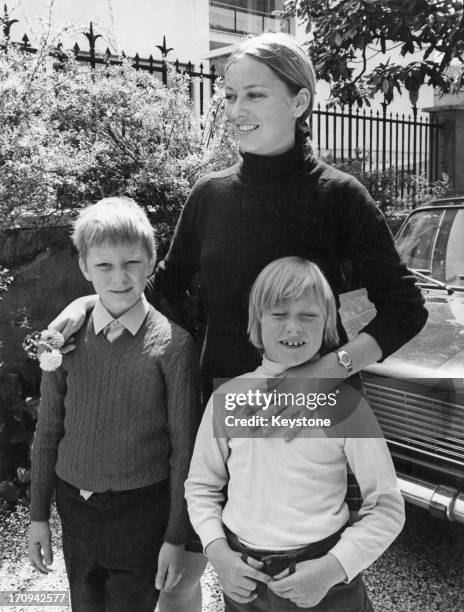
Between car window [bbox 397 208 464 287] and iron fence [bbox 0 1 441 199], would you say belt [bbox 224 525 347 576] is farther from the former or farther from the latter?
iron fence [bbox 0 1 441 199]

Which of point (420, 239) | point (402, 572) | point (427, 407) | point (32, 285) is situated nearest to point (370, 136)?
point (420, 239)

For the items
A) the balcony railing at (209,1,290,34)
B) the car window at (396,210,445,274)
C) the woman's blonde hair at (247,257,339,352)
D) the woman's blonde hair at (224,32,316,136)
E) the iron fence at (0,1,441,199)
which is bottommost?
the woman's blonde hair at (247,257,339,352)

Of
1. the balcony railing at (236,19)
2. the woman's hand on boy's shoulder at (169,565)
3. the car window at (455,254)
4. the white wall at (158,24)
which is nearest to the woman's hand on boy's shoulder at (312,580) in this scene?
the woman's hand on boy's shoulder at (169,565)

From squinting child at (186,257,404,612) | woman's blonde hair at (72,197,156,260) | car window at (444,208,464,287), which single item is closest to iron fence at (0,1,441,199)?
car window at (444,208,464,287)

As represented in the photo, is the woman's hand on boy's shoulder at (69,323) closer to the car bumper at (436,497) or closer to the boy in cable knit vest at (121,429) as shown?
the boy in cable knit vest at (121,429)

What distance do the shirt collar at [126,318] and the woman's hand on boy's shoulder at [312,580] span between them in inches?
30.0

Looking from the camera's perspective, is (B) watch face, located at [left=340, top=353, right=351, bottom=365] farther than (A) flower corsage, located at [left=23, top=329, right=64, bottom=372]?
No

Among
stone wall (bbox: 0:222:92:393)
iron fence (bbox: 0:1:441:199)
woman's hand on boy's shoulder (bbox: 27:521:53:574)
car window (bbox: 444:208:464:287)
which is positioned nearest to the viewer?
woman's hand on boy's shoulder (bbox: 27:521:53:574)

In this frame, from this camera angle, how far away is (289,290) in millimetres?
1521

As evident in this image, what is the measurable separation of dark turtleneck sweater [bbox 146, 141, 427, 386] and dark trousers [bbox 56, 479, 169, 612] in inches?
16.5

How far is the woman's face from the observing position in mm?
1584

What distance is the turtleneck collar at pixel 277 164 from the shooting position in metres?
1.66

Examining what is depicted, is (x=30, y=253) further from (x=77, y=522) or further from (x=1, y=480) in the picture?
(x=77, y=522)

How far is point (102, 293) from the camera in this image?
5.73 feet
